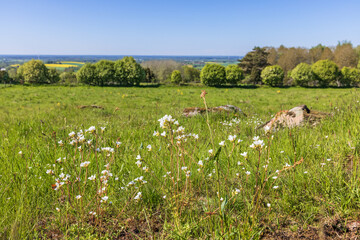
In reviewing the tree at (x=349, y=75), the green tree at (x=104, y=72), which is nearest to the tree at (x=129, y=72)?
the green tree at (x=104, y=72)

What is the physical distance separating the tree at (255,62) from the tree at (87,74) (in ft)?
122

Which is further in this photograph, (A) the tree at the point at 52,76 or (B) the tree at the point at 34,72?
(A) the tree at the point at 52,76

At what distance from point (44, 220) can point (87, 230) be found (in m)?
0.59

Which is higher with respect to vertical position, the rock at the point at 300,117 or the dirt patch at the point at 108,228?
the rock at the point at 300,117

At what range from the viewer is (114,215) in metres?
2.46

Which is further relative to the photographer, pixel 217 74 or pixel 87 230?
pixel 217 74

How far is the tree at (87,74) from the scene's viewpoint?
40219 mm

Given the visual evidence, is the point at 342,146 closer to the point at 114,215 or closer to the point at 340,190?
the point at 340,190

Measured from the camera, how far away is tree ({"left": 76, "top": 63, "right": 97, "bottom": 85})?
40.2 metres

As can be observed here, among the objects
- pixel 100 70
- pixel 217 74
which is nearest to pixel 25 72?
pixel 100 70

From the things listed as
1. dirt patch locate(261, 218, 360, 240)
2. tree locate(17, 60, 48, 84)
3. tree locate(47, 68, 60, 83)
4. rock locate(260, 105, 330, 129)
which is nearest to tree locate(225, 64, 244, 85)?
tree locate(17, 60, 48, 84)

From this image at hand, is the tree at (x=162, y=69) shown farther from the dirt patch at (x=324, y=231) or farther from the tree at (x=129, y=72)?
the dirt patch at (x=324, y=231)

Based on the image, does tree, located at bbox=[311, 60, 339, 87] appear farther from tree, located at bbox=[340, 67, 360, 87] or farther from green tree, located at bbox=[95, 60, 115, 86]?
green tree, located at bbox=[95, 60, 115, 86]

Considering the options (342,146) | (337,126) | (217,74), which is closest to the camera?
(342,146)
